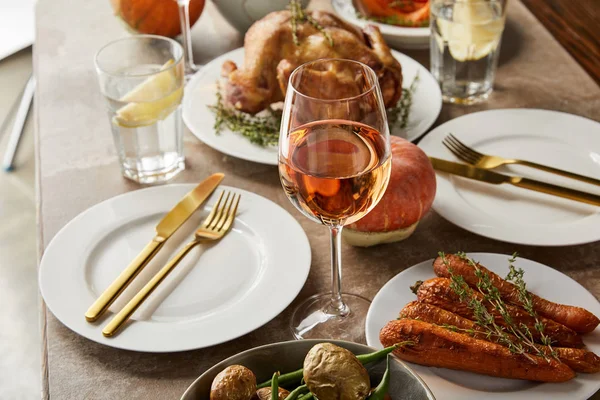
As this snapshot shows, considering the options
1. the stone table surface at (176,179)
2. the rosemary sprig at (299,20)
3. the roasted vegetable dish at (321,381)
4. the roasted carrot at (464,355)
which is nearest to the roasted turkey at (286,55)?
the rosemary sprig at (299,20)

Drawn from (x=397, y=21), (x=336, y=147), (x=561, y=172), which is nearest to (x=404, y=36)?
(x=397, y=21)

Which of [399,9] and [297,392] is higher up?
[297,392]

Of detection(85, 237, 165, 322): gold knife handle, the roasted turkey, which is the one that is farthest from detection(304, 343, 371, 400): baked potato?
the roasted turkey

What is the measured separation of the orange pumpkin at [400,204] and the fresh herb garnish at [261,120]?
0.98 feet

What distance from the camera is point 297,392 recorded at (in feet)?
2.44

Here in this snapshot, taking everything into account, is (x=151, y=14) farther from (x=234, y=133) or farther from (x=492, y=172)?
(x=492, y=172)

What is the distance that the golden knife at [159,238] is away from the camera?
101 centimetres

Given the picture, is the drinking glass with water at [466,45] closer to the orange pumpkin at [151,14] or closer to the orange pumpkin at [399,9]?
the orange pumpkin at [399,9]

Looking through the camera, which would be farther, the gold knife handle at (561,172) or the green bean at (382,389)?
the gold knife handle at (561,172)

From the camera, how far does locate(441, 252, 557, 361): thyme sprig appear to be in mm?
874

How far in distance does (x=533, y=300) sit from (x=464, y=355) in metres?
0.14

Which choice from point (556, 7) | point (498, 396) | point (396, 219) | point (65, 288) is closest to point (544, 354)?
point (498, 396)

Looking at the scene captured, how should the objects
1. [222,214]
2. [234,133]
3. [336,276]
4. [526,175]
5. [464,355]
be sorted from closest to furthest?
[464,355] → [336,276] → [222,214] → [526,175] → [234,133]

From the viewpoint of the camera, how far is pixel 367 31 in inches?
59.3
